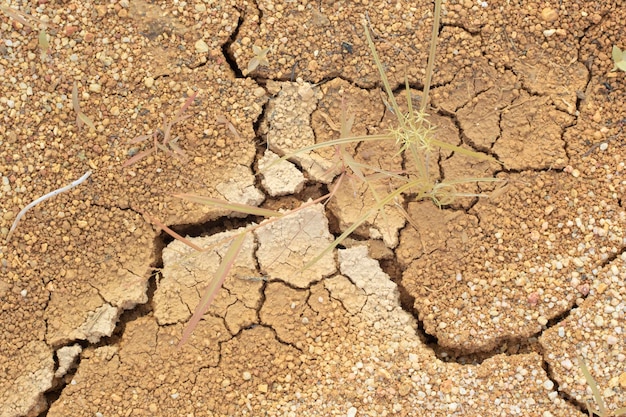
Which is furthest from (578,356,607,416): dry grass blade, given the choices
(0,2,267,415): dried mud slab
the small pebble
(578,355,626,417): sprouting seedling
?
the small pebble

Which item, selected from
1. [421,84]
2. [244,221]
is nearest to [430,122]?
[421,84]

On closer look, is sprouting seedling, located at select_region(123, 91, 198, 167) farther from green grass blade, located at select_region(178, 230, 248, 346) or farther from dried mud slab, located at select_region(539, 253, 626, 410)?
dried mud slab, located at select_region(539, 253, 626, 410)

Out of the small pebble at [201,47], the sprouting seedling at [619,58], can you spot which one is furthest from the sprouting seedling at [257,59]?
the sprouting seedling at [619,58]

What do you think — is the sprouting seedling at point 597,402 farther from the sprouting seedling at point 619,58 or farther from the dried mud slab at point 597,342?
the sprouting seedling at point 619,58

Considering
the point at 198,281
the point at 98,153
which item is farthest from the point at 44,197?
the point at 198,281

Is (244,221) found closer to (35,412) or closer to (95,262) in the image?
(95,262)

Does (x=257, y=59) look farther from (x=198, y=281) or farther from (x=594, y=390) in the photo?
(x=594, y=390)
